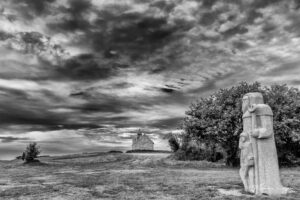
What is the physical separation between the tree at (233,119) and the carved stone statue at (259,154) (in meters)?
14.1

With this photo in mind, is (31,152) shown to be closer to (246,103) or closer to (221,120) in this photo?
(221,120)

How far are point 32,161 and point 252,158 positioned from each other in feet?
107

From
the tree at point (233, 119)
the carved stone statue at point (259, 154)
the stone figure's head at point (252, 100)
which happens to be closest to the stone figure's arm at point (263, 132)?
the carved stone statue at point (259, 154)

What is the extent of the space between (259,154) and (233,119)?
53.5 feet

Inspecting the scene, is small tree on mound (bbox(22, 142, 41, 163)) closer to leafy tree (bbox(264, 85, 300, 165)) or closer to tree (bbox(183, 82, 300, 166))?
tree (bbox(183, 82, 300, 166))

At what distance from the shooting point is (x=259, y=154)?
1319 cm

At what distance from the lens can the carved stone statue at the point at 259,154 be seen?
13.0 metres

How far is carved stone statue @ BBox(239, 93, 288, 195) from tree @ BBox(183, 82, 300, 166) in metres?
14.1

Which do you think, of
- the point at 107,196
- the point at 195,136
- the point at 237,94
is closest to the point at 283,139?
the point at 237,94

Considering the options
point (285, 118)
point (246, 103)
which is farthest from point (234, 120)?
point (246, 103)

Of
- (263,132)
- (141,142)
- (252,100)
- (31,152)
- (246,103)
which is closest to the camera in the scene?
(263,132)

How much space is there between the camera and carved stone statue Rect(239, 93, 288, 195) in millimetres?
12953

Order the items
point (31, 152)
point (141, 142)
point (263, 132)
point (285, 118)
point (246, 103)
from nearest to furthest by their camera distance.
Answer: point (263, 132), point (246, 103), point (285, 118), point (31, 152), point (141, 142)

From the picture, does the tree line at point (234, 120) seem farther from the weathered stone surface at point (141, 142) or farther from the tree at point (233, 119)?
the weathered stone surface at point (141, 142)
